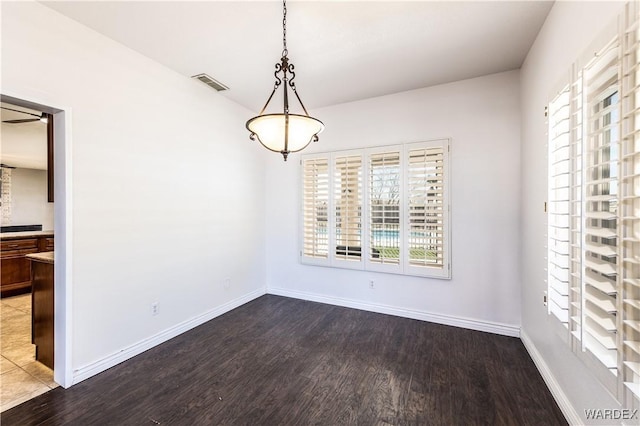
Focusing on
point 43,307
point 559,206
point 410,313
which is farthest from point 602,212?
point 43,307

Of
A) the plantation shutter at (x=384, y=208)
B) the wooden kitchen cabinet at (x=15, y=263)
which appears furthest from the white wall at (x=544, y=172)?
the wooden kitchen cabinet at (x=15, y=263)

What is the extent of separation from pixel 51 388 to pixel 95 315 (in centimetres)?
58

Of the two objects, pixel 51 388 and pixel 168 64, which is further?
pixel 168 64

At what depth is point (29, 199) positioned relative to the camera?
587 cm

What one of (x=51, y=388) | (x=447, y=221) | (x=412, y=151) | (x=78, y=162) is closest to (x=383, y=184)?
(x=412, y=151)

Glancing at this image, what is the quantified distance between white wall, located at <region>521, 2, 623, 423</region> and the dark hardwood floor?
32cm

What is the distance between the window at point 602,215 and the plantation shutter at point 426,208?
131 centimetres

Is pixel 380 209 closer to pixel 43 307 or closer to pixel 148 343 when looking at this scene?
pixel 148 343

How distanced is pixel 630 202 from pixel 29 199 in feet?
29.6

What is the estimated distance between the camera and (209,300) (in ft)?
11.6

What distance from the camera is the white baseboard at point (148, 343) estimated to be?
2303 millimetres

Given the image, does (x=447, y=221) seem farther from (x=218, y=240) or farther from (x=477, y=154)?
(x=218, y=240)

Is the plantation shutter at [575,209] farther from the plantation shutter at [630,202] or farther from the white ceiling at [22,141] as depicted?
the white ceiling at [22,141]

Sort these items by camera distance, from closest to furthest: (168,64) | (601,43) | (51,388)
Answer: (601,43)
(51,388)
(168,64)
